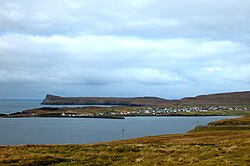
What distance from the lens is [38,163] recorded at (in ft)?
76.8

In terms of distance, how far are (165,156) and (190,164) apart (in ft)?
14.0

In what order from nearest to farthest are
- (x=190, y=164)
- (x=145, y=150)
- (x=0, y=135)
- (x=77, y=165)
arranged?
1. (x=190, y=164)
2. (x=77, y=165)
3. (x=145, y=150)
4. (x=0, y=135)

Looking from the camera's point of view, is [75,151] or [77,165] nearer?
[77,165]

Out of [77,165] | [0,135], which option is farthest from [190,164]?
[0,135]

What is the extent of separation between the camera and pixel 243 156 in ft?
73.8

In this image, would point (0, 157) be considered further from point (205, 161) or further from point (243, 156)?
point (243, 156)

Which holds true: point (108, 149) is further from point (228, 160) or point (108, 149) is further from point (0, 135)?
point (0, 135)

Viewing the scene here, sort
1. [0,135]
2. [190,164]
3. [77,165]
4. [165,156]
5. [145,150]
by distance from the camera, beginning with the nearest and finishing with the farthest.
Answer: [190,164] < [77,165] < [165,156] < [145,150] < [0,135]

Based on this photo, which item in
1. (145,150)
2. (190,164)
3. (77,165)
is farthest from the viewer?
(145,150)

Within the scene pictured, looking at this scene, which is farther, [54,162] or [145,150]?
[145,150]

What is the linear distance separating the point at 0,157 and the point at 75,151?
620 centimetres

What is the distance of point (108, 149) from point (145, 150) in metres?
3.22

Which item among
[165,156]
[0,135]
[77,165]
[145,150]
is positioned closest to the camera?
[77,165]

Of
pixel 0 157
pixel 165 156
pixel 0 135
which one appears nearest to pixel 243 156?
pixel 165 156
